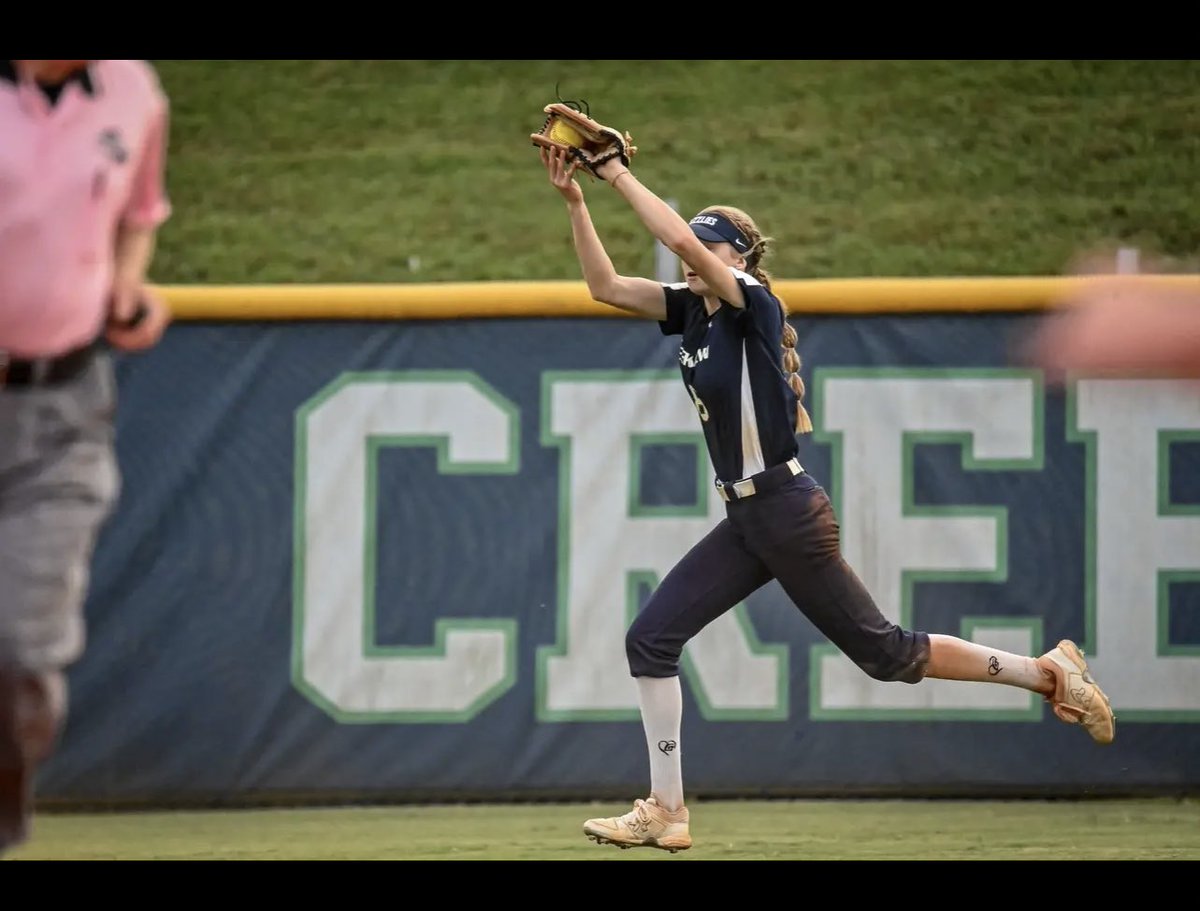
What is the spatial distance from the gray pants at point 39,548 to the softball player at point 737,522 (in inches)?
72.9

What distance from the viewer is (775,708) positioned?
7734 mm

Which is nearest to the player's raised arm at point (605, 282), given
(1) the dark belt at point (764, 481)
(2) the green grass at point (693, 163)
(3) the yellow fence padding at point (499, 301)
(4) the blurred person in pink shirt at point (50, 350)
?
(1) the dark belt at point (764, 481)

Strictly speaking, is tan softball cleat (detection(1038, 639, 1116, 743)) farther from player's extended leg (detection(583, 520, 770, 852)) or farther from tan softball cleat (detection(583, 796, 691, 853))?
tan softball cleat (detection(583, 796, 691, 853))

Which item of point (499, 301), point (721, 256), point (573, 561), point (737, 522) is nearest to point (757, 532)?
point (737, 522)

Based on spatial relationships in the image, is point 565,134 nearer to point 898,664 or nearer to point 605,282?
point 605,282

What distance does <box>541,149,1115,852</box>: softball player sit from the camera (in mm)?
6000

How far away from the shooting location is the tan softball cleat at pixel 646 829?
6004mm

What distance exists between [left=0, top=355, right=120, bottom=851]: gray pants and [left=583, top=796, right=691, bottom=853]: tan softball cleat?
6.40ft

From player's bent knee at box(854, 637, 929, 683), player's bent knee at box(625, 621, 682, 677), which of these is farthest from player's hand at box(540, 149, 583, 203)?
player's bent knee at box(854, 637, 929, 683)

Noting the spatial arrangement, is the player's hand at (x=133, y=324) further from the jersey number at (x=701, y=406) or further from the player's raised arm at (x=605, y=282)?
the jersey number at (x=701, y=406)

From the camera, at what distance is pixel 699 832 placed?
6926mm

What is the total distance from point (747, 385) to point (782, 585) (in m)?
0.66

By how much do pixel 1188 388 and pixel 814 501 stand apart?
8.13ft

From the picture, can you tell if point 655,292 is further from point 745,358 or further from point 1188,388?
point 1188,388
